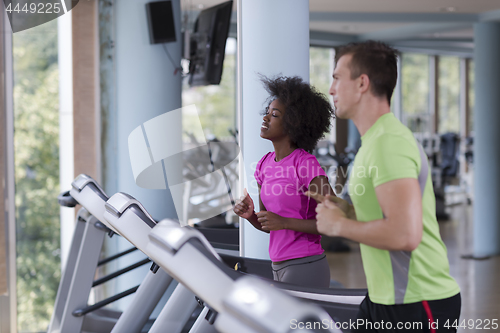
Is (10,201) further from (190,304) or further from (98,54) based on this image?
(190,304)

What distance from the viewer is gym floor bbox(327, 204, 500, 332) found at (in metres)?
3.77

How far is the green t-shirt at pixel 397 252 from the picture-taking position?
106cm

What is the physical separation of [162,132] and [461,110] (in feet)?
32.1

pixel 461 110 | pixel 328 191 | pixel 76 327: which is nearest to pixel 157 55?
pixel 76 327

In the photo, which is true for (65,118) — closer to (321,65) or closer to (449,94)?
(321,65)

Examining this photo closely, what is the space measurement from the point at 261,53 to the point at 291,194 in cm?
79

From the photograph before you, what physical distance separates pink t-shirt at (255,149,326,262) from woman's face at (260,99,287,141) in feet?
0.29

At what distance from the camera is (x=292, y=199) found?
1750 mm

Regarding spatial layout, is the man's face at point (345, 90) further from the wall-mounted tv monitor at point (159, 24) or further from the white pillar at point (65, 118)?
the white pillar at point (65, 118)

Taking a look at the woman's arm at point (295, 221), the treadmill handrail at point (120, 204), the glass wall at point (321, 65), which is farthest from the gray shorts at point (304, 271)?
the glass wall at point (321, 65)

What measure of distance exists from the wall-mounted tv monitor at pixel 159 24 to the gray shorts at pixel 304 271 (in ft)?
6.51

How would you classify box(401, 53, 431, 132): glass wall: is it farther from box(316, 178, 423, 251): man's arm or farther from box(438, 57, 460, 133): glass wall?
box(316, 178, 423, 251): man's arm

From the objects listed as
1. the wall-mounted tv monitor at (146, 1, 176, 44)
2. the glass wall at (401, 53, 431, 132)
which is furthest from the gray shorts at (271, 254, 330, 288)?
the glass wall at (401, 53, 431, 132)

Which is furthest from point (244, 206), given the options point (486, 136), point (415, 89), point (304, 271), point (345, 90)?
point (415, 89)
